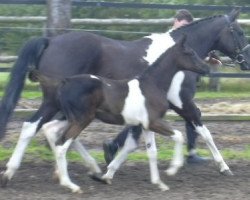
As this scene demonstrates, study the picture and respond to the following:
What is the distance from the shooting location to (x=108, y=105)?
7.13m

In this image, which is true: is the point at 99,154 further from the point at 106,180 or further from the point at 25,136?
the point at 25,136

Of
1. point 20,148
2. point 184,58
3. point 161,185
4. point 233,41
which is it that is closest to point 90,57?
point 184,58

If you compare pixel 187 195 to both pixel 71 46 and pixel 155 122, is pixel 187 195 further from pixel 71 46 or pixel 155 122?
pixel 71 46

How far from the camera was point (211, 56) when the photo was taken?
893 cm

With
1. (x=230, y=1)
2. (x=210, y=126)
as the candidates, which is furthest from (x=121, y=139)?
(x=230, y=1)

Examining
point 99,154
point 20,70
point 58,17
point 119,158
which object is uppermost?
point 58,17

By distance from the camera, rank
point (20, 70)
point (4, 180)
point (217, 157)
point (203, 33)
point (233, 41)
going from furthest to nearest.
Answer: point (233, 41) < point (203, 33) < point (217, 157) < point (20, 70) < point (4, 180)

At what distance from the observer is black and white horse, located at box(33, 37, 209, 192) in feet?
23.1

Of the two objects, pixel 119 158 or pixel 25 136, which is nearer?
pixel 25 136

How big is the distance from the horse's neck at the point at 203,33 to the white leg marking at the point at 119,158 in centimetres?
152

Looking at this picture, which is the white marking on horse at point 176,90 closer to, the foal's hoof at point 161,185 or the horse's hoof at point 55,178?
the foal's hoof at point 161,185

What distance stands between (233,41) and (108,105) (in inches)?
88.6

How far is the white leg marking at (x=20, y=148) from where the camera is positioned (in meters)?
7.26

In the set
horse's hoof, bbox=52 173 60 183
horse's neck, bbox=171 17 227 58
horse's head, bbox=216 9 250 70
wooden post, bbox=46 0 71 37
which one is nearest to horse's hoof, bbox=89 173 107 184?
horse's hoof, bbox=52 173 60 183
